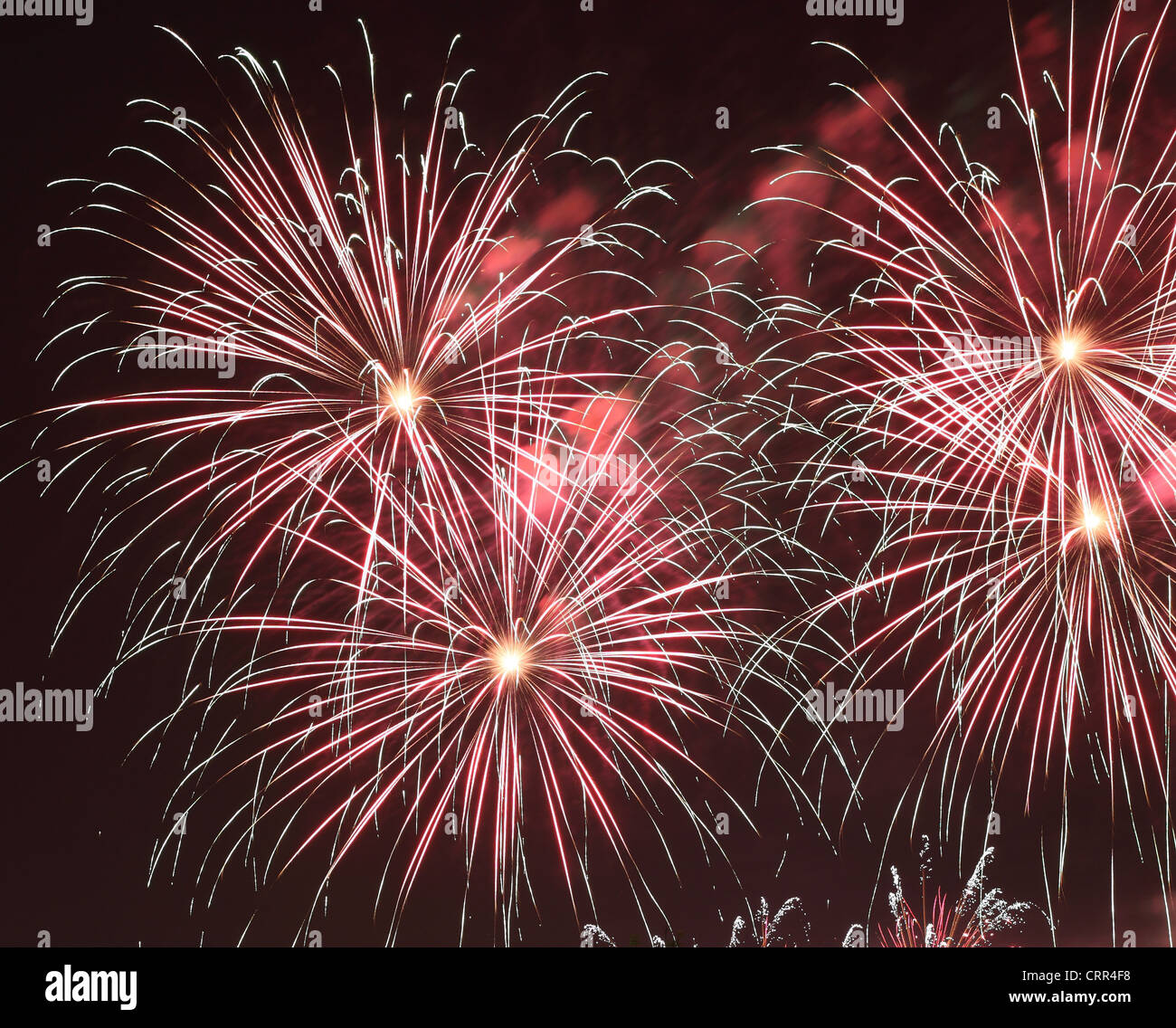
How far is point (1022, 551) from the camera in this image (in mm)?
9492

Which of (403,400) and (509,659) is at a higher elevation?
(403,400)

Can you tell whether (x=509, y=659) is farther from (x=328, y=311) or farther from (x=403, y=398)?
(x=328, y=311)

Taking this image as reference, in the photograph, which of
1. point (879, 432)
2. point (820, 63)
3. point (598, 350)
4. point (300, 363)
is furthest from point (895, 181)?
point (300, 363)

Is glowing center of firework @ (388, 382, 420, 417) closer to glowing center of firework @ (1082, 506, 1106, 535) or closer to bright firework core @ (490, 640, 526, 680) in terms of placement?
bright firework core @ (490, 640, 526, 680)

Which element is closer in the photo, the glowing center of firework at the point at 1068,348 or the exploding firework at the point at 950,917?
the glowing center of firework at the point at 1068,348

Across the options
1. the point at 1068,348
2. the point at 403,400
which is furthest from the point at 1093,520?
the point at 403,400

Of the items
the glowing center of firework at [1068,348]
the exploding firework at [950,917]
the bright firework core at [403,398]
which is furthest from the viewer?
the exploding firework at [950,917]

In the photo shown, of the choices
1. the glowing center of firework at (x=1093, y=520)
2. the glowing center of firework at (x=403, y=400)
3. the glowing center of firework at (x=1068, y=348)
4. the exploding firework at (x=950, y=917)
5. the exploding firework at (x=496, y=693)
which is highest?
the glowing center of firework at (x=1068, y=348)

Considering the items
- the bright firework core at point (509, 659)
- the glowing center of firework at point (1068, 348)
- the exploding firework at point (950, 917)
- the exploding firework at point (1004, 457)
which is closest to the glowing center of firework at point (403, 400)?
the bright firework core at point (509, 659)

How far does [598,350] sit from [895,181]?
3844 mm

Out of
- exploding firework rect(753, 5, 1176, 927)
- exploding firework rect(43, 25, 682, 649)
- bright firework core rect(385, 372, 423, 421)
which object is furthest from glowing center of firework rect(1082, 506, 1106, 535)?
bright firework core rect(385, 372, 423, 421)

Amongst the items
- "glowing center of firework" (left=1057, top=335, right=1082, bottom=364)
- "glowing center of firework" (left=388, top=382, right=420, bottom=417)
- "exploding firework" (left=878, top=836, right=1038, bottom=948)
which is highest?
"glowing center of firework" (left=1057, top=335, right=1082, bottom=364)

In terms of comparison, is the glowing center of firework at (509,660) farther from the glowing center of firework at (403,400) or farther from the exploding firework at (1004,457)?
the exploding firework at (1004,457)
